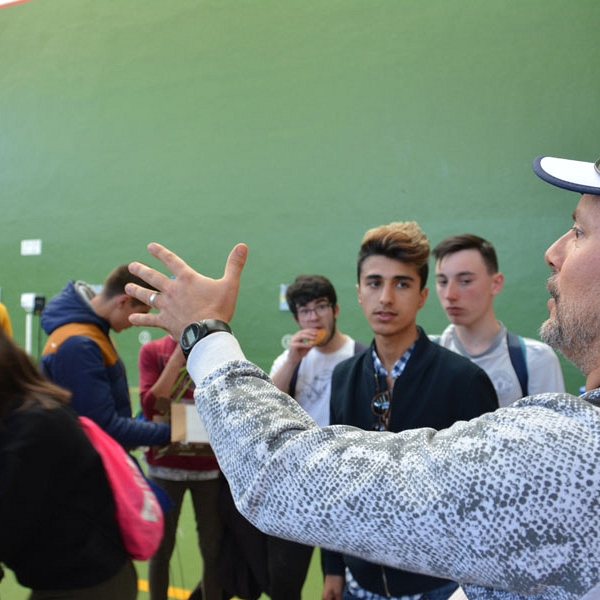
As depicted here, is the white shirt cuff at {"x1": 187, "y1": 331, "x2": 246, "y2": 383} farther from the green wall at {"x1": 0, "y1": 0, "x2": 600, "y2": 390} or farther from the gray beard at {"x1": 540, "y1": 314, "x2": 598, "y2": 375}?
the green wall at {"x1": 0, "y1": 0, "x2": 600, "y2": 390}

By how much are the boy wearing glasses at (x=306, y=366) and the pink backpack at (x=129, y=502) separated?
3.20 ft

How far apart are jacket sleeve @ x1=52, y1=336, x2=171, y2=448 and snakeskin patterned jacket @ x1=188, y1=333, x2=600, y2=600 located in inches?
63.0

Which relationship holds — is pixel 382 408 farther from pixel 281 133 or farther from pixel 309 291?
pixel 281 133

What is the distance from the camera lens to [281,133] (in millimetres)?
5117

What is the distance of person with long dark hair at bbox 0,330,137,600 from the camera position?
1.40 m

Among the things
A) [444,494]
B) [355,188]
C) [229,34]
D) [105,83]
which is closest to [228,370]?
[444,494]

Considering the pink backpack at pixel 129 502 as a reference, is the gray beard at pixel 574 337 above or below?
above

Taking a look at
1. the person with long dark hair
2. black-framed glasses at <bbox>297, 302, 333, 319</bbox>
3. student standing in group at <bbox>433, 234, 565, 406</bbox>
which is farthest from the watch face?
black-framed glasses at <bbox>297, 302, 333, 319</bbox>

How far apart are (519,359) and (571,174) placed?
5.84ft

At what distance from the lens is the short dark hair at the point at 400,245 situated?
217cm

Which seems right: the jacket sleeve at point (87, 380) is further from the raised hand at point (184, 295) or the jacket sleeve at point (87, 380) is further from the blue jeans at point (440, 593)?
the raised hand at point (184, 295)

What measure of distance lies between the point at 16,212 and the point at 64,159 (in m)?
0.93

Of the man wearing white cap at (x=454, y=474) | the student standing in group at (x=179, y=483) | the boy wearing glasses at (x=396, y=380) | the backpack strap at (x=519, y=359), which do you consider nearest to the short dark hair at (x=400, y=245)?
the boy wearing glasses at (x=396, y=380)

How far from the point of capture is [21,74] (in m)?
6.41
